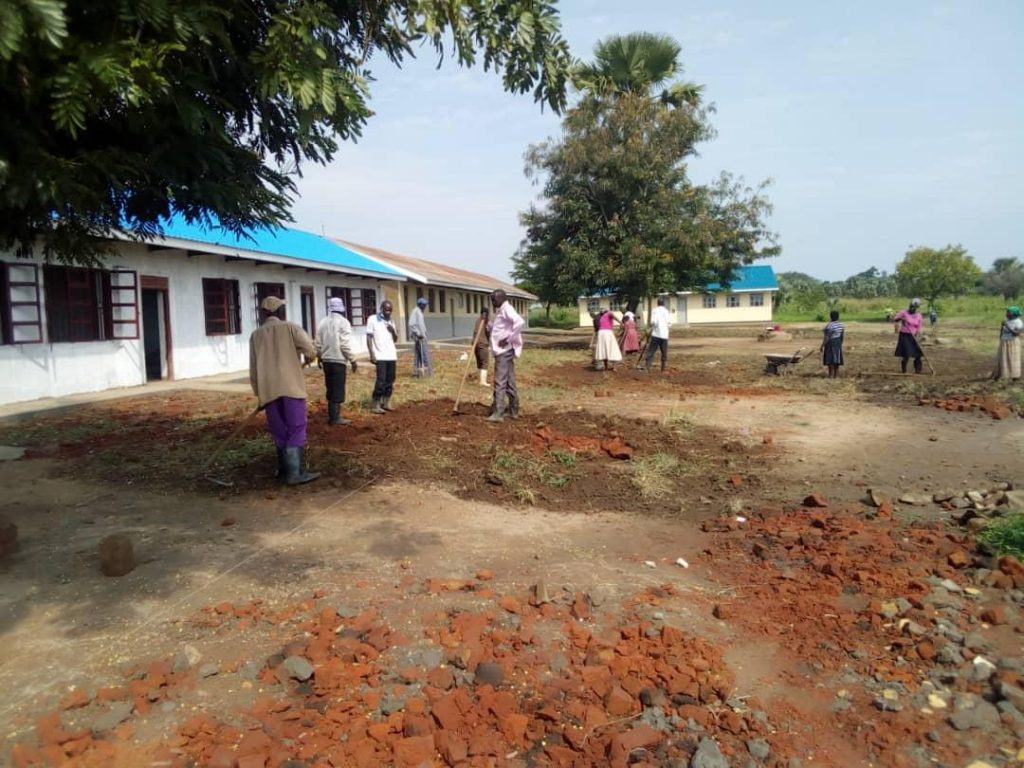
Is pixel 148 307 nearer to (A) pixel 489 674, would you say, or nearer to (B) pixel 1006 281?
(A) pixel 489 674

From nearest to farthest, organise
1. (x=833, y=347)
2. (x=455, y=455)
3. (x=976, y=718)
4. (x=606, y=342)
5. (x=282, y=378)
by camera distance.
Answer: (x=976, y=718), (x=282, y=378), (x=455, y=455), (x=833, y=347), (x=606, y=342)

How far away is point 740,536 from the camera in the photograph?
499cm

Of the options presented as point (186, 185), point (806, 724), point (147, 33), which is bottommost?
point (806, 724)

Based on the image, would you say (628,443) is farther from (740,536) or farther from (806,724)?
(806,724)

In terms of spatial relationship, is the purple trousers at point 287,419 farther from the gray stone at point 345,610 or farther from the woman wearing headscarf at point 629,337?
the woman wearing headscarf at point 629,337

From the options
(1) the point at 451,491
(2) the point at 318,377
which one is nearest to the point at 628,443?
(1) the point at 451,491

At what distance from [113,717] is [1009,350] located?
48.5ft

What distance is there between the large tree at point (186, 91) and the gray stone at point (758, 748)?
2.94 metres

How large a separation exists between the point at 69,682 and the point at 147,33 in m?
2.75

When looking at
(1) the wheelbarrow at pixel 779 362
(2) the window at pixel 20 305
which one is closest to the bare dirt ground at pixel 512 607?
(2) the window at pixel 20 305

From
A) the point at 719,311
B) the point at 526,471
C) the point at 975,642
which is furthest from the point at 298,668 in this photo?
the point at 719,311

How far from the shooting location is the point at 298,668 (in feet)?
10.2

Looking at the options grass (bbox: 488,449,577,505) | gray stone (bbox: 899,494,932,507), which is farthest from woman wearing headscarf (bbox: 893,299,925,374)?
grass (bbox: 488,449,577,505)

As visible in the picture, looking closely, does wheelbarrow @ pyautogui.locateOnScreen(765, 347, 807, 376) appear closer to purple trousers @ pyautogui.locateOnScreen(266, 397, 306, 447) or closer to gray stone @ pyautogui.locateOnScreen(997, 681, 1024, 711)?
purple trousers @ pyautogui.locateOnScreen(266, 397, 306, 447)
